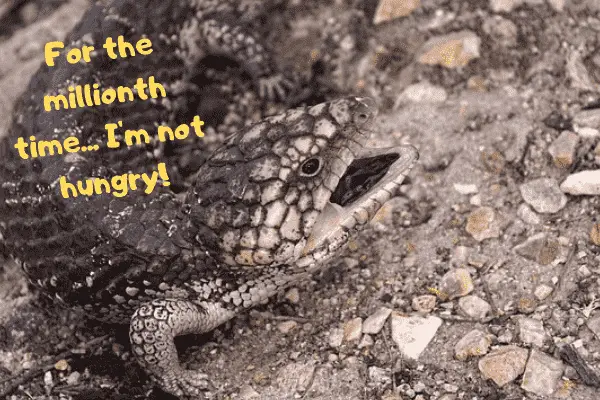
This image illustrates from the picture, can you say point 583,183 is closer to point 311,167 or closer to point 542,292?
point 542,292

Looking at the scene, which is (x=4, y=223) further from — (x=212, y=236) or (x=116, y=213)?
(x=212, y=236)

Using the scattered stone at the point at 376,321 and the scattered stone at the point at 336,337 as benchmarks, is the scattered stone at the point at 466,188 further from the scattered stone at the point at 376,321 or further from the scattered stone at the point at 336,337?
the scattered stone at the point at 336,337

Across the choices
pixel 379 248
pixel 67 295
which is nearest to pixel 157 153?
pixel 67 295

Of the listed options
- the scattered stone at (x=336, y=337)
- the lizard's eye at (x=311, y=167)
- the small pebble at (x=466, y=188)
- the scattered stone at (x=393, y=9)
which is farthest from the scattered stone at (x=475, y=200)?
the scattered stone at (x=393, y=9)

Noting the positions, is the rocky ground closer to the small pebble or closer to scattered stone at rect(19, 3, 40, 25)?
the small pebble

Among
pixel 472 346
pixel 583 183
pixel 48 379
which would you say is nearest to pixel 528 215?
pixel 583 183
